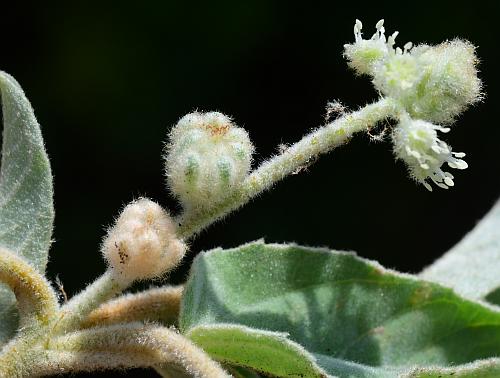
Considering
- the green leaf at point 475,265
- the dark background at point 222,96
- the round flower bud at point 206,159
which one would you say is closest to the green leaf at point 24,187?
the round flower bud at point 206,159

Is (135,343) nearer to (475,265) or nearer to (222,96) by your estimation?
(475,265)

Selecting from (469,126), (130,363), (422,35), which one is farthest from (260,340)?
(469,126)

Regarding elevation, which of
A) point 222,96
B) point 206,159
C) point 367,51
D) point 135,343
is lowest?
point 135,343

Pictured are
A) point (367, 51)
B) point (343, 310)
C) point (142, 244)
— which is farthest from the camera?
point (343, 310)

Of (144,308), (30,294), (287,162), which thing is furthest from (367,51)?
(30,294)

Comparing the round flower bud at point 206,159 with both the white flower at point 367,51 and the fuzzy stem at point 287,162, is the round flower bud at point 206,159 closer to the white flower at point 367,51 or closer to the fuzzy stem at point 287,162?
the fuzzy stem at point 287,162

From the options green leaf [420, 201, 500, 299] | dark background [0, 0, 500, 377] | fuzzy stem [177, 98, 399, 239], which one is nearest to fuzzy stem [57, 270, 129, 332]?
fuzzy stem [177, 98, 399, 239]
